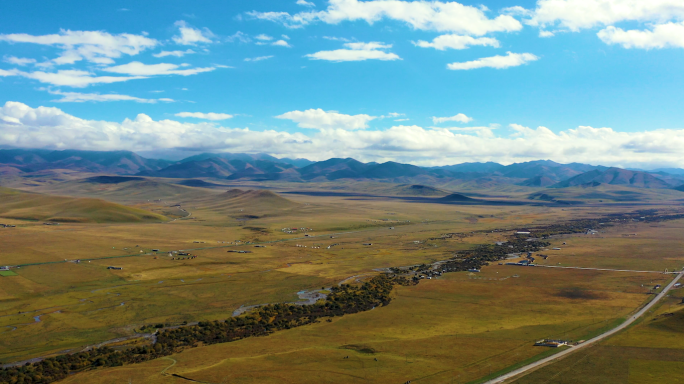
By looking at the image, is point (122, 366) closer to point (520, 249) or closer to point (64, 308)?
point (64, 308)

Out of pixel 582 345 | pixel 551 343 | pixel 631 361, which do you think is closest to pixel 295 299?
pixel 551 343

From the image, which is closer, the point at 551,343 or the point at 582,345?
the point at 582,345

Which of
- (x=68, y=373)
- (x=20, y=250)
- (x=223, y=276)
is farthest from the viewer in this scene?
(x=20, y=250)

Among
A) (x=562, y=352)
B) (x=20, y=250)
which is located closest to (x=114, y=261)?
(x=20, y=250)

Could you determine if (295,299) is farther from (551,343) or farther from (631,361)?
(631,361)

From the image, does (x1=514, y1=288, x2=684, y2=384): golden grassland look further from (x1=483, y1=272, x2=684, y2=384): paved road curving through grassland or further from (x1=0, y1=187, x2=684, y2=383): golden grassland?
(x1=0, y1=187, x2=684, y2=383): golden grassland

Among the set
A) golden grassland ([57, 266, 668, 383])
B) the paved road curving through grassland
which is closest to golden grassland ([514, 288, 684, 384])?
the paved road curving through grassland

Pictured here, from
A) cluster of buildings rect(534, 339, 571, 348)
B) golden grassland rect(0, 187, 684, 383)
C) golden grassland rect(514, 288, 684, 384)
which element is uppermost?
golden grassland rect(514, 288, 684, 384)

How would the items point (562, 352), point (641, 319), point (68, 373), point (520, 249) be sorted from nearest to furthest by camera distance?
1. point (68, 373)
2. point (562, 352)
3. point (641, 319)
4. point (520, 249)

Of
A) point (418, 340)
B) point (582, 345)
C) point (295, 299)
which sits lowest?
point (295, 299)
